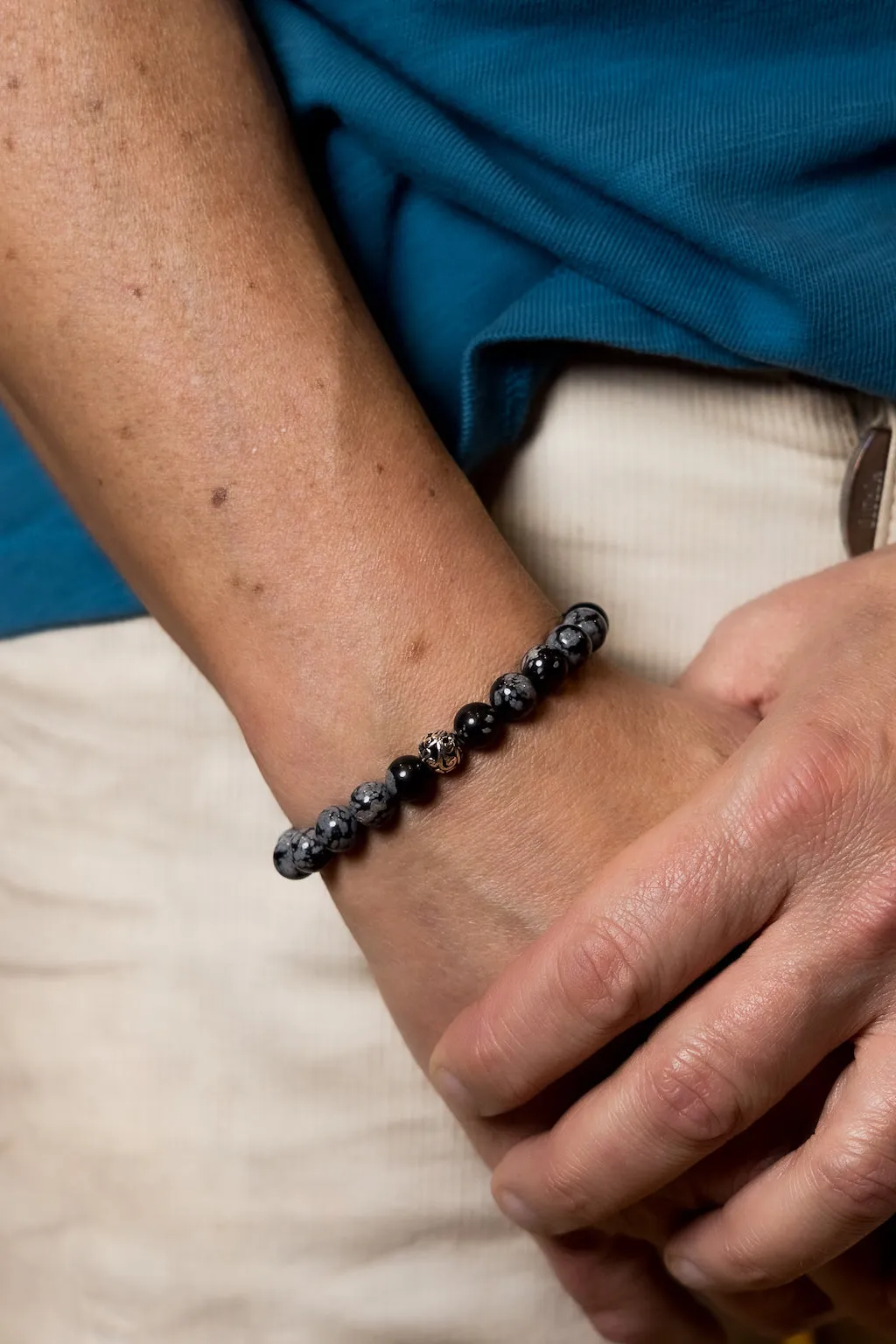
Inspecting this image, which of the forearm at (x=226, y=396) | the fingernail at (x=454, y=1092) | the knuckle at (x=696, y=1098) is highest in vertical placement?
the forearm at (x=226, y=396)

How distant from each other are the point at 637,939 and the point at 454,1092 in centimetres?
16

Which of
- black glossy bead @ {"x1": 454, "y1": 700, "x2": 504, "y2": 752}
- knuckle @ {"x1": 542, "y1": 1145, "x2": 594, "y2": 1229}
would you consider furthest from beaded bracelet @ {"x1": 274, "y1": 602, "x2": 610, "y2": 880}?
knuckle @ {"x1": 542, "y1": 1145, "x2": 594, "y2": 1229}

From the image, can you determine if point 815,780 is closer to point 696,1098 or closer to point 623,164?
A: point 696,1098

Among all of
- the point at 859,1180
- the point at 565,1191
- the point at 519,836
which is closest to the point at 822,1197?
the point at 859,1180

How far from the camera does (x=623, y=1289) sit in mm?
739

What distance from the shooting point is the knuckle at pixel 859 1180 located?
0.58 metres

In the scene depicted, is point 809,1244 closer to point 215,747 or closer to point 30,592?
point 215,747

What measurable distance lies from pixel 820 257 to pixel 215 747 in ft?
1.64

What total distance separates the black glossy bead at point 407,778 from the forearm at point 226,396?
0.02 m

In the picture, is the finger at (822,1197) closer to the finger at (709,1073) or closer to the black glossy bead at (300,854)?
the finger at (709,1073)

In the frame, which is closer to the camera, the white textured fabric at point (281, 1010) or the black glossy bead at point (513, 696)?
the black glossy bead at point (513, 696)

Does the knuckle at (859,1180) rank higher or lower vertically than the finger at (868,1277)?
higher

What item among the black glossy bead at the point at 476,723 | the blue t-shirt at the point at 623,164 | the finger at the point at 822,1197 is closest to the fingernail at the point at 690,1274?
the finger at the point at 822,1197

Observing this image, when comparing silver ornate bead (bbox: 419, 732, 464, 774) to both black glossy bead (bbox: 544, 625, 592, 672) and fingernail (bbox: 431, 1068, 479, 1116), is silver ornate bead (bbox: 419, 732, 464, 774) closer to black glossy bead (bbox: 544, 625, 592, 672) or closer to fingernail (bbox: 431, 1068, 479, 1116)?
black glossy bead (bbox: 544, 625, 592, 672)
